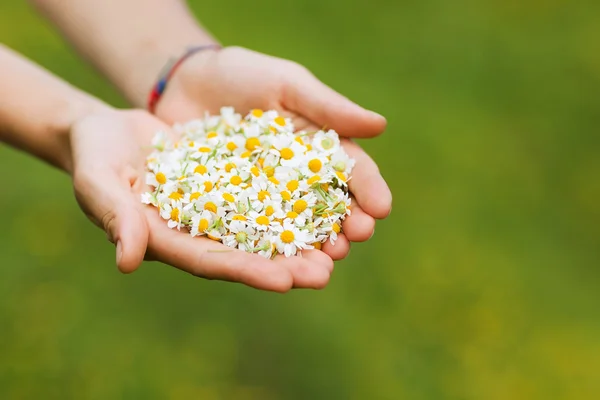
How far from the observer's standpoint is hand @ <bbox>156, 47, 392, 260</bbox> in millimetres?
1576

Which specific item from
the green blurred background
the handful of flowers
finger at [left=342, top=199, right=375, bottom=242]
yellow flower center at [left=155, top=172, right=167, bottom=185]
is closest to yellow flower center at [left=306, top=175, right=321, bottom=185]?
the handful of flowers

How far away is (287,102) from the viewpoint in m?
1.83

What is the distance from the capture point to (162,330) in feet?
8.23

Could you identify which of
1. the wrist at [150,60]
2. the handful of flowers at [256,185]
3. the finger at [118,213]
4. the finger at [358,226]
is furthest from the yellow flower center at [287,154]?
the wrist at [150,60]

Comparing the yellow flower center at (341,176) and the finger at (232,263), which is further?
the yellow flower center at (341,176)

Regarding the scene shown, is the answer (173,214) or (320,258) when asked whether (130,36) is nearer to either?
(173,214)

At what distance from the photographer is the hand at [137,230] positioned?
4.47 feet

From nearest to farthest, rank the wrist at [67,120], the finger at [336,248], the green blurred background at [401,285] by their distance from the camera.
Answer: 1. the finger at [336,248]
2. the wrist at [67,120]
3. the green blurred background at [401,285]

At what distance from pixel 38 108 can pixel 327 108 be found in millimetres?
791

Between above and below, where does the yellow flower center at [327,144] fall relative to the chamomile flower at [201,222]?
above

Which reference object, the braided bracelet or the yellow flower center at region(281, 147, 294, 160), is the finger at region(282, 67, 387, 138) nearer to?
the yellow flower center at region(281, 147, 294, 160)

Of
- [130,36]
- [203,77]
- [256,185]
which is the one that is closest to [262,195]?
[256,185]

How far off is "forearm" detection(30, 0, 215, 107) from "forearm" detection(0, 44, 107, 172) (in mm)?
235

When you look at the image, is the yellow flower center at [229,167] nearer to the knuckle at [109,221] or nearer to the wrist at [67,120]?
the knuckle at [109,221]
